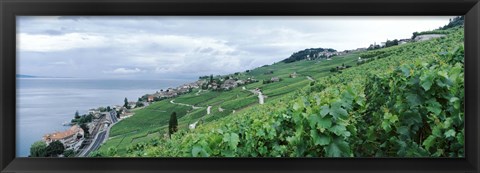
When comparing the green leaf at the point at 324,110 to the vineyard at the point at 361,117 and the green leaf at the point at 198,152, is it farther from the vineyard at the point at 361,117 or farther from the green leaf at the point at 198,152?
the green leaf at the point at 198,152

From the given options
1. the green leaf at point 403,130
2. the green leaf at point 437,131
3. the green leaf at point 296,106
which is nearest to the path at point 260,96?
the green leaf at point 296,106

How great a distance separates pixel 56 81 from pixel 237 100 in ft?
2.01

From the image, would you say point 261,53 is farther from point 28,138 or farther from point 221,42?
point 28,138

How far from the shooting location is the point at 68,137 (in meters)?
1.45

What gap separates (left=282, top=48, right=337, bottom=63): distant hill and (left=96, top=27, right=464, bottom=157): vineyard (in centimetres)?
3

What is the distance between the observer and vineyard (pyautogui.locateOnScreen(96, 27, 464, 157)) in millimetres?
1388

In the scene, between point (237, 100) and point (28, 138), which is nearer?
point (28, 138)

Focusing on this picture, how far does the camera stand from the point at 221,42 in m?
1.47

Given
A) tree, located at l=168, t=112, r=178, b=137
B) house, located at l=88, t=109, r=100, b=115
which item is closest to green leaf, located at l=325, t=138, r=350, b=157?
tree, located at l=168, t=112, r=178, b=137

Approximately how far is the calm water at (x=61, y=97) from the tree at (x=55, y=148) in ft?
0.15

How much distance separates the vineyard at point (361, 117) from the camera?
139 centimetres

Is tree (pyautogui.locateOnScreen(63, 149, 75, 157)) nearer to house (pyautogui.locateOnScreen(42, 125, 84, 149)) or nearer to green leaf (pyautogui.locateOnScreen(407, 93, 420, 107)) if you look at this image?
house (pyautogui.locateOnScreen(42, 125, 84, 149))
